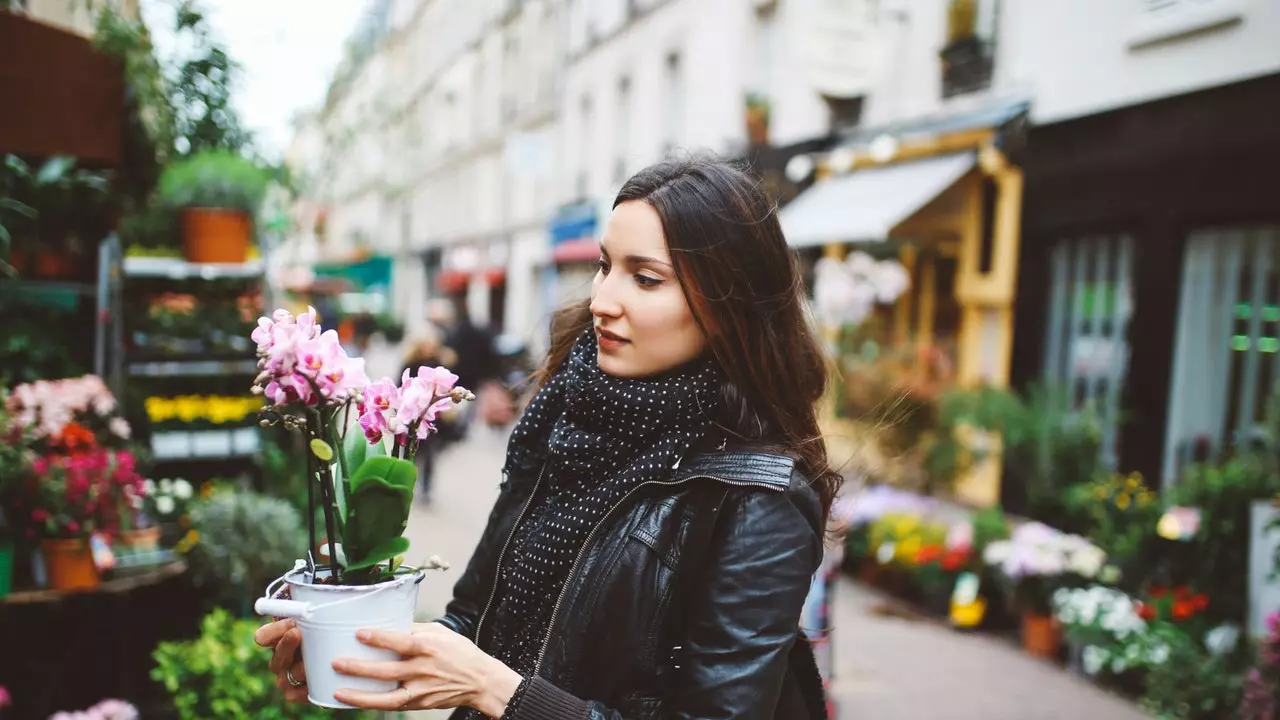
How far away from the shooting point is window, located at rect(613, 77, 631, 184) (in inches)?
704

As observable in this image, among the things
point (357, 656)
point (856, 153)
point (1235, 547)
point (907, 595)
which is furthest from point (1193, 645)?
point (856, 153)

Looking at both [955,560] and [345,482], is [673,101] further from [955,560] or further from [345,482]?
[345,482]

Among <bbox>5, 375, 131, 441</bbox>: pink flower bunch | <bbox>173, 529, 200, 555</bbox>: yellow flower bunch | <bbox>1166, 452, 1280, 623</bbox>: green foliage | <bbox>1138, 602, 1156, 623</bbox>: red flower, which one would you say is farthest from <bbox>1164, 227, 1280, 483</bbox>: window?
<bbox>5, 375, 131, 441</bbox>: pink flower bunch

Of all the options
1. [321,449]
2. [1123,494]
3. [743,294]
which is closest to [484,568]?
[321,449]

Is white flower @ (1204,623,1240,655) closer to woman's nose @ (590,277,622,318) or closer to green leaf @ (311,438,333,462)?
woman's nose @ (590,277,622,318)

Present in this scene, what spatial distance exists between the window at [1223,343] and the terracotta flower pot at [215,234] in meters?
6.07

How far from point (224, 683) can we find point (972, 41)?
25.8ft

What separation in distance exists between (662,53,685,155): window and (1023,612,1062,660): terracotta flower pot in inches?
447

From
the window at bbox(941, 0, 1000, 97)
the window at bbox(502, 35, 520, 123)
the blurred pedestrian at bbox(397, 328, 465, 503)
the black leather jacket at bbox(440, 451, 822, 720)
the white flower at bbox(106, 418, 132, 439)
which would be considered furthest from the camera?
the window at bbox(502, 35, 520, 123)

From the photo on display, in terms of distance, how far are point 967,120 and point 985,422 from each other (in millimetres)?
3103

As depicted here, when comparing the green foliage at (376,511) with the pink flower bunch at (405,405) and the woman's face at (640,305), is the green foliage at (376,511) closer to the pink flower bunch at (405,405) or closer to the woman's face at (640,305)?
the pink flower bunch at (405,405)

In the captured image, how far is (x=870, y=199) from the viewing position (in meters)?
9.30

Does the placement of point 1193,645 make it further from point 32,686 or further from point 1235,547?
point 32,686

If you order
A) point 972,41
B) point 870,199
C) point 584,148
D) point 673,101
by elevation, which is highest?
point 673,101
